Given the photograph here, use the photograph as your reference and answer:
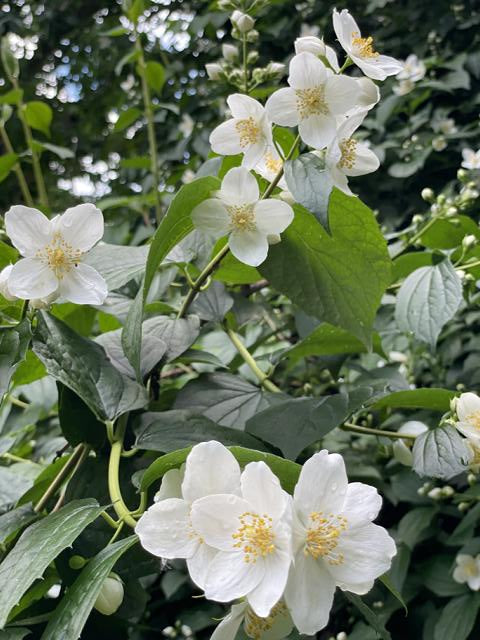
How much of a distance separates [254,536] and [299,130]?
410mm

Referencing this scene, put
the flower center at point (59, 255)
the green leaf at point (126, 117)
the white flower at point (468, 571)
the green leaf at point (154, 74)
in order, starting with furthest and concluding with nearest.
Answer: the green leaf at point (126, 117) < the green leaf at point (154, 74) < the white flower at point (468, 571) < the flower center at point (59, 255)

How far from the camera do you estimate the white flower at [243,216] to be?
79 cm

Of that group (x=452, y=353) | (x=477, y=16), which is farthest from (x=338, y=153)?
(x=477, y=16)

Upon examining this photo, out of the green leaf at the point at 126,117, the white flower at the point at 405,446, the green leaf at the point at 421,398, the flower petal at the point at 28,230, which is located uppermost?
the flower petal at the point at 28,230

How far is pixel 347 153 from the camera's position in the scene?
797 mm

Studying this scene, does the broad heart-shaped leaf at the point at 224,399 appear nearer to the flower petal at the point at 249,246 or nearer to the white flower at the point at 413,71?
the flower petal at the point at 249,246

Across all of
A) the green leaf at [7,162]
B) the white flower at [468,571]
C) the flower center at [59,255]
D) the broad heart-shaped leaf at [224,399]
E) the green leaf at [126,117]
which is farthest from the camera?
the green leaf at [126,117]

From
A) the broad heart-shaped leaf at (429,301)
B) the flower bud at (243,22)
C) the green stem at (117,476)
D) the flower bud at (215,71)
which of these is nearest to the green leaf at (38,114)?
the flower bud at (215,71)

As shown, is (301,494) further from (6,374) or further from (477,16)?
(477,16)

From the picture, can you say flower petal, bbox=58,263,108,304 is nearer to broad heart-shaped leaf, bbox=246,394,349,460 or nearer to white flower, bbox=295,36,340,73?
broad heart-shaped leaf, bbox=246,394,349,460

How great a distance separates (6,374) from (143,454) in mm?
210

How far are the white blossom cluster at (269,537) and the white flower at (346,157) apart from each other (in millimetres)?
328

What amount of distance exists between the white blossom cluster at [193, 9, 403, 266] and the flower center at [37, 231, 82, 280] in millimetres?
137

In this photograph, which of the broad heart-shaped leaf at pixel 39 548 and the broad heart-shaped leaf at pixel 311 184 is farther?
the broad heart-shaped leaf at pixel 311 184
